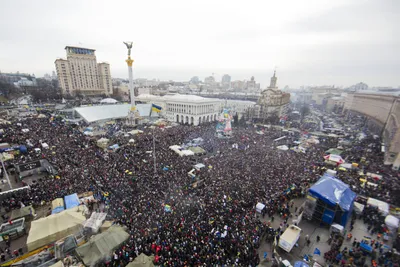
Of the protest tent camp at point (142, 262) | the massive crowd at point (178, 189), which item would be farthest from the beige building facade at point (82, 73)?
the protest tent camp at point (142, 262)

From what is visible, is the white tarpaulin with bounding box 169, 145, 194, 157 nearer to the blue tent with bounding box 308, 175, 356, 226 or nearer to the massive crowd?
the massive crowd

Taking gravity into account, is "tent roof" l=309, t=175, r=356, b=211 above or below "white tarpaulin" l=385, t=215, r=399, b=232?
above

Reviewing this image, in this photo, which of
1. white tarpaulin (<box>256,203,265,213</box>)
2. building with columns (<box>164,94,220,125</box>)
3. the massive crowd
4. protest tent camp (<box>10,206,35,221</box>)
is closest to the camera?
the massive crowd

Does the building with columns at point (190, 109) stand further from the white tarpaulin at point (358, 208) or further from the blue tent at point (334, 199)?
the white tarpaulin at point (358, 208)

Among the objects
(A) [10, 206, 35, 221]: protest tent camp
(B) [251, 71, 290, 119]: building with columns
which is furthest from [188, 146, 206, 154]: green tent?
(B) [251, 71, 290, 119]: building with columns

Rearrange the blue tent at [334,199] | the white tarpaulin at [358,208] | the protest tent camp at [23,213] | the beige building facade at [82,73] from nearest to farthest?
the protest tent camp at [23,213] → the blue tent at [334,199] → the white tarpaulin at [358,208] → the beige building facade at [82,73]

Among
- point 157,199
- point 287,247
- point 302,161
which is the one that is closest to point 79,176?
point 157,199

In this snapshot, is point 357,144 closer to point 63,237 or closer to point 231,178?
point 231,178
